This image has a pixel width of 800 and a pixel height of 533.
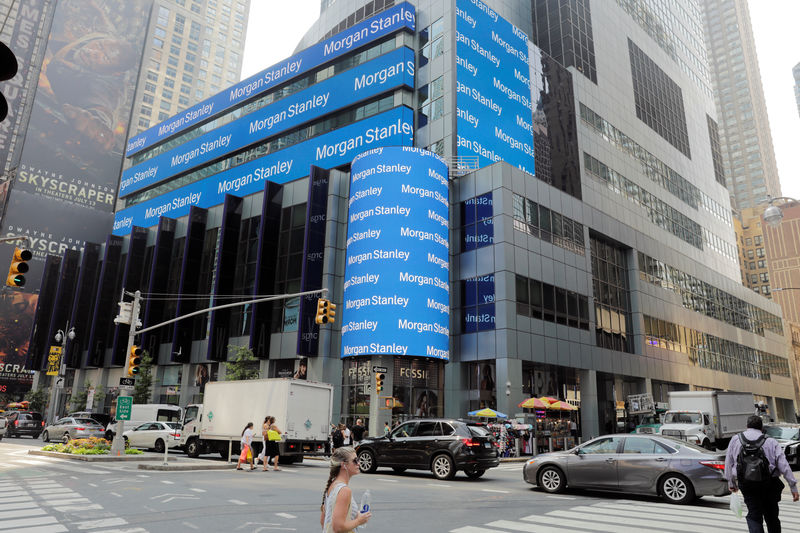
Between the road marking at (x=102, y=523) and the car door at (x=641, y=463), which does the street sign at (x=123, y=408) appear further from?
the car door at (x=641, y=463)

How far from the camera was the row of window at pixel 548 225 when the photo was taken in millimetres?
38438

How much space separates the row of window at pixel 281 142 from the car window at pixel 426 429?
1203 inches

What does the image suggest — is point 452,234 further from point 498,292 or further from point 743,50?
point 743,50

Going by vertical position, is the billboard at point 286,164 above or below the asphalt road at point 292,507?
above

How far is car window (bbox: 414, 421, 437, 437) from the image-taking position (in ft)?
60.7

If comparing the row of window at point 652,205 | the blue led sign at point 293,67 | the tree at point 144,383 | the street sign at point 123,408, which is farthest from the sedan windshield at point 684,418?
the tree at point 144,383

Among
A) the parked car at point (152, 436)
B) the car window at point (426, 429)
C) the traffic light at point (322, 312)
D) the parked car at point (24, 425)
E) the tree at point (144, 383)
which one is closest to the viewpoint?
the car window at point (426, 429)

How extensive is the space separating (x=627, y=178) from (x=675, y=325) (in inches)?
593

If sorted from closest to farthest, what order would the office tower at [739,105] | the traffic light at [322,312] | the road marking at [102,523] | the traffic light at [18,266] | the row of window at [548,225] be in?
1. the road marking at [102,523]
2. the traffic light at [18,266]
3. the traffic light at [322,312]
4. the row of window at [548,225]
5. the office tower at [739,105]

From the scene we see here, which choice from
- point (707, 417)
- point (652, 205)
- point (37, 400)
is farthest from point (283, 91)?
point (707, 417)

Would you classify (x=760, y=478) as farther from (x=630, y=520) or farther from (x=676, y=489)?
(x=676, y=489)

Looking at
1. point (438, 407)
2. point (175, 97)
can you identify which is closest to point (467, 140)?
point (438, 407)

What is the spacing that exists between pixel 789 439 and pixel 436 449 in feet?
50.7

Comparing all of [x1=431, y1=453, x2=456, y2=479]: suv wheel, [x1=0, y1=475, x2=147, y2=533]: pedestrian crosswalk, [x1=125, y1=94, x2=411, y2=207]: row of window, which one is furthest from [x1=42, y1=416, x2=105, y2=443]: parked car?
[x1=125, y1=94, x2=411, y2=207]: row of window
